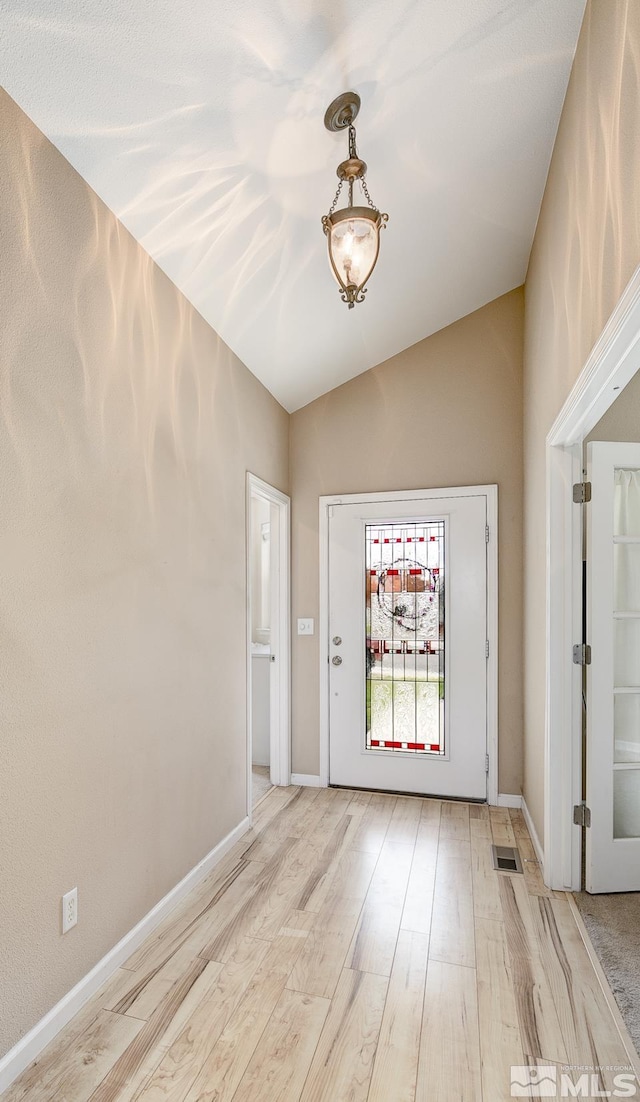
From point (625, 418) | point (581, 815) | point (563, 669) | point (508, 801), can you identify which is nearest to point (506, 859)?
point (581, 815)

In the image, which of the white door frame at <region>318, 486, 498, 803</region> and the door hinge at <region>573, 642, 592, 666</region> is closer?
the door hinge at <region>573, 642, 592, 666</region>

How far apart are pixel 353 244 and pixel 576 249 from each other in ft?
3.01

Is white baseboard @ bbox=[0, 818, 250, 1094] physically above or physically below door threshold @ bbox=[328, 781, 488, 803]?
above

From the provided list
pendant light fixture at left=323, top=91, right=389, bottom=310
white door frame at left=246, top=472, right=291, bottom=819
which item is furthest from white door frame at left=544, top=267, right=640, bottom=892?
white door frame at left=246, top=472, right=291, bottom=819

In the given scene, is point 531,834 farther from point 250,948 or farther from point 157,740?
point 157,740

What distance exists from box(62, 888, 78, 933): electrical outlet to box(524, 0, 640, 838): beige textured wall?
2.02 metres

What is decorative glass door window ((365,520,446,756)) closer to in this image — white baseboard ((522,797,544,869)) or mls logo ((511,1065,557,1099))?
white baseboard ((522,797,544,869))

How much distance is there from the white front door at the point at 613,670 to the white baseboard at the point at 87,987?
67.7 inches

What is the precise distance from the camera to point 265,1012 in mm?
1727

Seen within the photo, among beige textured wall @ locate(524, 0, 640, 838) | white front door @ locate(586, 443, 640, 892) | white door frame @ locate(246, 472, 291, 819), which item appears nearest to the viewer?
beige textured wall @ locate(524, 0, 640, 838)

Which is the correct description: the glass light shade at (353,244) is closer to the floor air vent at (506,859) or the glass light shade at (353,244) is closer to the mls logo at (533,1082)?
the mls logo at (533,1082)

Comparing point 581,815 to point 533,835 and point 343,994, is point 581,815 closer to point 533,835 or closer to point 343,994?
point 533,835

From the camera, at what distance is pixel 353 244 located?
149cm

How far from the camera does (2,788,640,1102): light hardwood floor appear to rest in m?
1.50
